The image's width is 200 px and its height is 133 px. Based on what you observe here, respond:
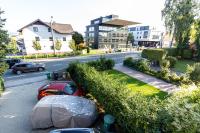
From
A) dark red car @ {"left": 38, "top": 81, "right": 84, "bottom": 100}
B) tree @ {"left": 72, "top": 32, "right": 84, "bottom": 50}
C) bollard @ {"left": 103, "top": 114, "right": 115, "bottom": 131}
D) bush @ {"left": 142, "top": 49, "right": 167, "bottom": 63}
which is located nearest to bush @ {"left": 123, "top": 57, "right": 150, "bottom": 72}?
bush @ {"left": 142, "top": 49, "right": 167, "bottom": 63}

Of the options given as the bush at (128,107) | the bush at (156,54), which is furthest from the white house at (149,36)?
the bush at (128,107)

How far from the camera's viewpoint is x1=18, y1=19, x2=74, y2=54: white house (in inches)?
1701

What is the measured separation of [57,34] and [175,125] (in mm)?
46091

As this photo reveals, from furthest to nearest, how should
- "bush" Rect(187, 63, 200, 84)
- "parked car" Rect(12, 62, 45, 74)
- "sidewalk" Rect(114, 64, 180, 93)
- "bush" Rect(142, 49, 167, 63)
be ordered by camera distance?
"bush" Rect(142, 49, 167, 63) < "parked car" Rect(12, 62, 45, 74) < "bush" Rect(187, 63, 200, 84) < "sidewalk" Rect(114, 64, 180, 93)

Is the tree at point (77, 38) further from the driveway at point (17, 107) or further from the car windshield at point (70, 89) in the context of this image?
the car windshield at point (70, 89)

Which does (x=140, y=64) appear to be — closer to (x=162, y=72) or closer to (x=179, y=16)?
(x=162, y=72)

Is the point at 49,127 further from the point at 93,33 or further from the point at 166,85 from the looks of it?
the point at 93,33

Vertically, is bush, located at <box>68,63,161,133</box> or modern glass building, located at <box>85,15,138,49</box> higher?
modern glass building, located at <box>85,15,138,49</box>

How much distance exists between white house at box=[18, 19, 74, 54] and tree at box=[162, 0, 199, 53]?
2573cm

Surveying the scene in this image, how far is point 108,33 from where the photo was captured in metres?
68.1

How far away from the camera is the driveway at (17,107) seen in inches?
356

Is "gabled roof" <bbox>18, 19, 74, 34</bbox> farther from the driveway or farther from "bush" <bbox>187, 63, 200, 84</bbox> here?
"bush" <bbox>187, 63, 200, 84</bbox>

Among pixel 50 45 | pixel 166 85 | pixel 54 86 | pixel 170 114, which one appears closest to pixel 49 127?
pixel 54 86

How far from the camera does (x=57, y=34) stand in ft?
155
